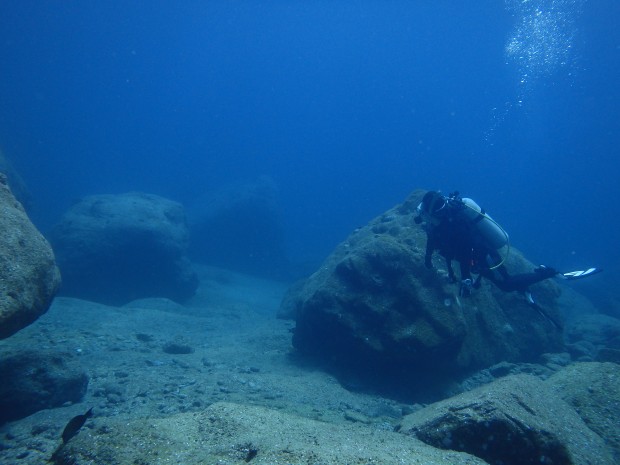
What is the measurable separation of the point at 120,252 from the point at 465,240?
14.7 metres

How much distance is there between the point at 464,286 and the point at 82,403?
7577mm

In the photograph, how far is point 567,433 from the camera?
160 inches

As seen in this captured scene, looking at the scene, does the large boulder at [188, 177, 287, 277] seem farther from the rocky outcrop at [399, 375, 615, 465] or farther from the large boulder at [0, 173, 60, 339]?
the rocky outcrop at [399, 375, 615, 465]

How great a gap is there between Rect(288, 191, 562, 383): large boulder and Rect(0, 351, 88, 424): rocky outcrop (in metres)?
5.00

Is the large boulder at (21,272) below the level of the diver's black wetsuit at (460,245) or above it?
below

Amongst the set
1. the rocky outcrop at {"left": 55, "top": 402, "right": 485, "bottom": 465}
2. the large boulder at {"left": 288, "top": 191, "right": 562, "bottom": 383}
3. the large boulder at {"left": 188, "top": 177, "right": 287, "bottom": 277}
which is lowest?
the rocky outcrop at {"left": 55, "top": 402, "right": 485, "bottom": 465}

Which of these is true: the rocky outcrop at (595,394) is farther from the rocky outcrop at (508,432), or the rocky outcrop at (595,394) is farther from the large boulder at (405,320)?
the large boulder at (405,320)

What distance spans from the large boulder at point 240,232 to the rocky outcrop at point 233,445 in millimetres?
25198

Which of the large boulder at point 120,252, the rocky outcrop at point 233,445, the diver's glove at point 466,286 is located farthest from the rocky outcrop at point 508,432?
the large boulder at point 120,252

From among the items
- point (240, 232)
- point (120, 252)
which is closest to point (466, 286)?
point (120, 252)

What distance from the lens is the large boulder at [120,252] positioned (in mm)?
15516

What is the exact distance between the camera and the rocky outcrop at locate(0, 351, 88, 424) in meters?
5.26

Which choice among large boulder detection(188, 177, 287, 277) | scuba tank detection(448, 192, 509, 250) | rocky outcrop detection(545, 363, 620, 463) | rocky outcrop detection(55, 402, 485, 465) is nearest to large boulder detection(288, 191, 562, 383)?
scuba tank detection(448, 192, 509, 250)

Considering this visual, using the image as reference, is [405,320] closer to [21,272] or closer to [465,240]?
[465,240]
